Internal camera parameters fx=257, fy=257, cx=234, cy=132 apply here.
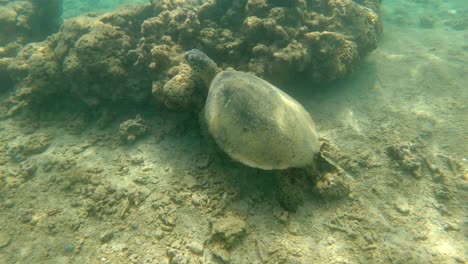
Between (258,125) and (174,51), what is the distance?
2.88 meters

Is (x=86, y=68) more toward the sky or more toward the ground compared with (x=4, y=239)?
more toward the sky

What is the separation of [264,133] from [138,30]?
16.9ft

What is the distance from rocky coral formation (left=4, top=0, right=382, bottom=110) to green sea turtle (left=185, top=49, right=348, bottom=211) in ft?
3.59

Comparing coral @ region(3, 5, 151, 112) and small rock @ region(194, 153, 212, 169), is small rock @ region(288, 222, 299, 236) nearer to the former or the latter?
small rock @ region(194, 153, 212, 169)

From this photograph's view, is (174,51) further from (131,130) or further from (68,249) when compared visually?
(68,249)

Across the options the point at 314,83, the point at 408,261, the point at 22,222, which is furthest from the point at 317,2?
the point at 22,222

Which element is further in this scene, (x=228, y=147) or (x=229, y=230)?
(x=228, y=147)

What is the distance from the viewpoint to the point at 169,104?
14.8 ft

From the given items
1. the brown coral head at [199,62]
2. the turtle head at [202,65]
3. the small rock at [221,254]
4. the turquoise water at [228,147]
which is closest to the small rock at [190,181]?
the turquoise water at [228,147]

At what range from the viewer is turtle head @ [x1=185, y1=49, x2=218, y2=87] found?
14.2 ft

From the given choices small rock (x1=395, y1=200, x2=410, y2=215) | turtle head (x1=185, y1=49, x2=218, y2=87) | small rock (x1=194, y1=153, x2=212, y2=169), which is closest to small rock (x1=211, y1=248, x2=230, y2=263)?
small rock (x1=194, y1=153, x2=212, y2=169)

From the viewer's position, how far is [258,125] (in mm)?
3430

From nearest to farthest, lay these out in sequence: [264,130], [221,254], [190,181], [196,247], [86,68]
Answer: [221,254], [196,247], [264,130], [190,181], [86,68]

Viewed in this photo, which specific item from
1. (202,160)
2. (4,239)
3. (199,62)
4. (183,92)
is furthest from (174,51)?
(4,239)
